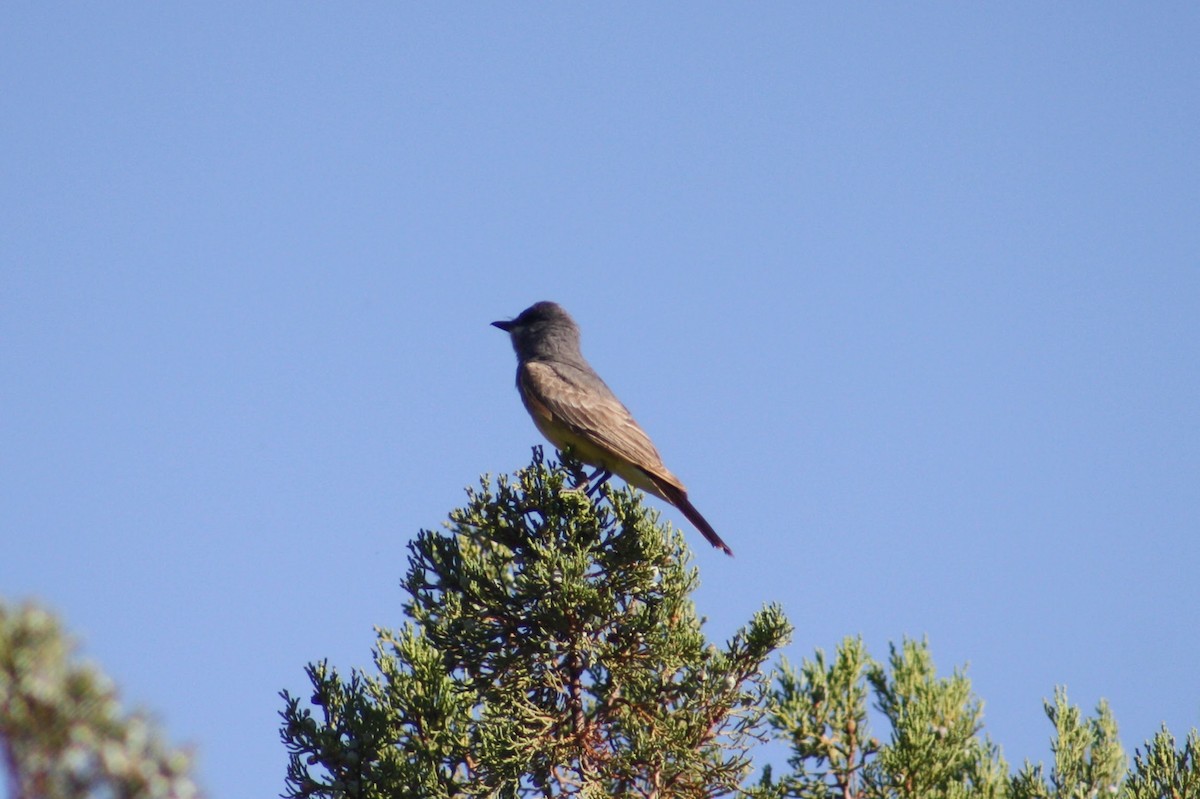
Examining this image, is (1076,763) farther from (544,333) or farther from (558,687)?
(544,333)

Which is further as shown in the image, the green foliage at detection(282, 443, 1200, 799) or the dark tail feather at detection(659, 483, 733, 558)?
the dark tail feather at detection(659, 483, 733, 558)

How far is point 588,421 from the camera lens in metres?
8.88

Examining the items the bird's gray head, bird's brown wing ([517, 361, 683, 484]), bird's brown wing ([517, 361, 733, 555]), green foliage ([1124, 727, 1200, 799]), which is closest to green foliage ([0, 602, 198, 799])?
green foliage ([1124, 727, 1200, 799])

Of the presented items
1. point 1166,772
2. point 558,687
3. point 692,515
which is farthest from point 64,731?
point 692,515

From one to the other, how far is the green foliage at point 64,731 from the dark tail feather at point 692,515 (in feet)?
21.1

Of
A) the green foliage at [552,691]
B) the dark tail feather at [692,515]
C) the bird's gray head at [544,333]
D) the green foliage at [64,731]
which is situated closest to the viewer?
the green foliage at [64,731]

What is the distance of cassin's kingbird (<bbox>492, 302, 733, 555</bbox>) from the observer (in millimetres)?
8508

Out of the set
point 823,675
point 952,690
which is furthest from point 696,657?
point 952,690

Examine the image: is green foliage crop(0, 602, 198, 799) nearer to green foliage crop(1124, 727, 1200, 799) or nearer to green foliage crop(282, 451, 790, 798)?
green foliage crop(282, 451, 790, 798)

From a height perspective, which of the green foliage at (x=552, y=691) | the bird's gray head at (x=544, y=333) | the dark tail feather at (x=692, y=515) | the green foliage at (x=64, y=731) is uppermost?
the bird's gray head at (x=544, y=333)

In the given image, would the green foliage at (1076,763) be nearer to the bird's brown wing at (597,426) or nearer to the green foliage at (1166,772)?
the green foliage at (1166,772)

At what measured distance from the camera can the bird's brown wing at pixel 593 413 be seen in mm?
8570

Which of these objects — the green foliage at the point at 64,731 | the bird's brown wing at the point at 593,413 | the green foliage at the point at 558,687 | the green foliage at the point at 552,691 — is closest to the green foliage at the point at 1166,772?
the green foliage at the point at 558,687

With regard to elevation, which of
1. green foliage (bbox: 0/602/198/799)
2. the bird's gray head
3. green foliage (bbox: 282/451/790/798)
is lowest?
green foliage (bbox: 0/602/198/799)
